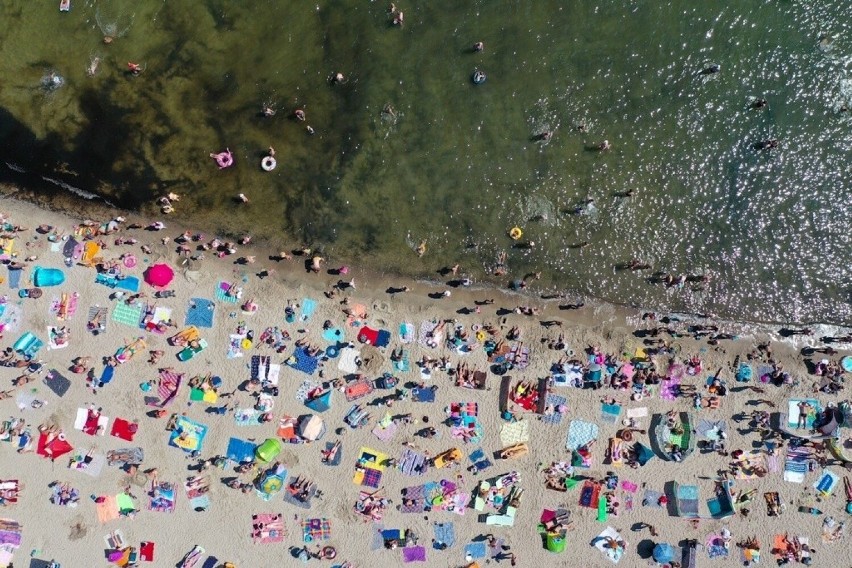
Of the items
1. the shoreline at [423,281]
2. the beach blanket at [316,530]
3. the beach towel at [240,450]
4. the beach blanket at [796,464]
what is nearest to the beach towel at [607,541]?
the beach blanket at [796,464]

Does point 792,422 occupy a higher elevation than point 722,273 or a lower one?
lower

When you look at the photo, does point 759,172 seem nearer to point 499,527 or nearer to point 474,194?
point 474,194

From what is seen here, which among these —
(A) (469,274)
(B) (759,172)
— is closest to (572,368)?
(A) (469,274)

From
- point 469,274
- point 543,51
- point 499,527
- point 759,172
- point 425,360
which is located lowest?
point 499,527

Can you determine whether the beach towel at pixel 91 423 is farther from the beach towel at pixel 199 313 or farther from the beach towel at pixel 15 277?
the beach towel at pixel 15 277

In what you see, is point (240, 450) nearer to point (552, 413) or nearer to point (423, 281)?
point (423, 281)

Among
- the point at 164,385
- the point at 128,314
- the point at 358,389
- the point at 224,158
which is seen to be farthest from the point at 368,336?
the point at 128,314

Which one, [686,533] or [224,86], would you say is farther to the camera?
[224,86]
